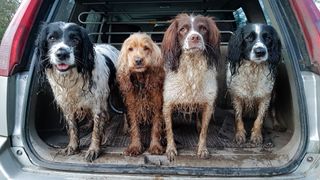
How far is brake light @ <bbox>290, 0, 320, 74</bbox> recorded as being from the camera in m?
2.62

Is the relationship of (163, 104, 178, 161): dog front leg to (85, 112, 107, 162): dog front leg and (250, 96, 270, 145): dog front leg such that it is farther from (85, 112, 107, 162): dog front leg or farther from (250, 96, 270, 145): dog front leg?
(250, 96, 270, 145): dog front leg

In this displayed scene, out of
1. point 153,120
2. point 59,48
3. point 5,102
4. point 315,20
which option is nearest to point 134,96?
point 153,120

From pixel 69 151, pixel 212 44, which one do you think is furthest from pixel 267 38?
pixel 69 151

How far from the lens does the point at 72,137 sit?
3.23 m

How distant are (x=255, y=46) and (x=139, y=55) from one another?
1.03 metres

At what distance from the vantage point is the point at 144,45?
3281 mm

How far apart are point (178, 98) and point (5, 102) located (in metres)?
1.36

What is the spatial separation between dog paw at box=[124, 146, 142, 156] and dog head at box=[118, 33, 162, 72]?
0.63 meters

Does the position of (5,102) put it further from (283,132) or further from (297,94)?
(283,132)

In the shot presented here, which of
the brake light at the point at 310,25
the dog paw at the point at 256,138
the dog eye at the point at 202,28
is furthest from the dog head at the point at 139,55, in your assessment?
the brake light at the point at 310,25

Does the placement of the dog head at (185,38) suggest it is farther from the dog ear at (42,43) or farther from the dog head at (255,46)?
the dog ear at (42,43)

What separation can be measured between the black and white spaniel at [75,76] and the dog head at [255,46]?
117 centimetres

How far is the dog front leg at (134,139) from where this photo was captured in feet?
9.67

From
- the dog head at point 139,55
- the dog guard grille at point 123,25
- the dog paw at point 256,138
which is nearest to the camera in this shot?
the dog head at point 139,55
